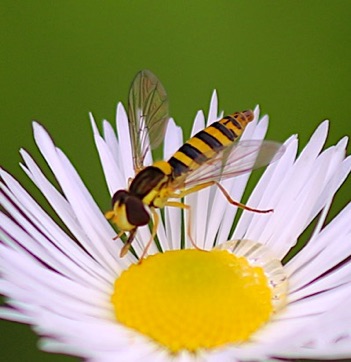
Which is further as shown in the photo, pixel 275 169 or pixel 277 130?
pixel 277 130

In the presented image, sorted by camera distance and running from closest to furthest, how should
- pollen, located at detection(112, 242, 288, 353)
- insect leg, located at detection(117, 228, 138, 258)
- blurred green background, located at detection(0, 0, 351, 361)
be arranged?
Answer: pollen, located at detection(112, 242, 288, 353) < insect leg, located at detection(117, 228, 138, 258) < blurred green background, located at detection(0, 0, 351, 361)

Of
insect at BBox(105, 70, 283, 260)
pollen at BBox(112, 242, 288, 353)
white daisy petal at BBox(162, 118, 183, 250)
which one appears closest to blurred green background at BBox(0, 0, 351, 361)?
white daisy petal at BBox(162, 118, 183, 250)

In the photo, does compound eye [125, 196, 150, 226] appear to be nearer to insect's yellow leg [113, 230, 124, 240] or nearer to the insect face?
the insect face

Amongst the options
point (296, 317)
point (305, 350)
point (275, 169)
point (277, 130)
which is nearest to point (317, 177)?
point (275, 169)

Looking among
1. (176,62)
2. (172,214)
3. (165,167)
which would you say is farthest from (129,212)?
(176,62)

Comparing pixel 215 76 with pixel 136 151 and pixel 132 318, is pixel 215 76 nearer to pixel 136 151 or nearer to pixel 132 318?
pixel 136 151

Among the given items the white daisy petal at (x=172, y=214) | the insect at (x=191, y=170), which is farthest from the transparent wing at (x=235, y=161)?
the white daisy petal at (x=172, y=214)
